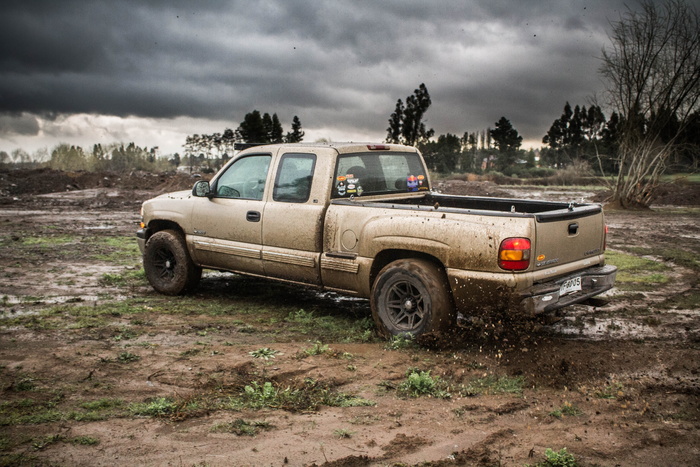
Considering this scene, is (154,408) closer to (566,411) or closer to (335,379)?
(335,379)

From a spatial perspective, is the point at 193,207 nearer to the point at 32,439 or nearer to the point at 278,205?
the point at 278,205

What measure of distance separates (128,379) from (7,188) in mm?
29641

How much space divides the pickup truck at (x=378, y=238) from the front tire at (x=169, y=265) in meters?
0.02

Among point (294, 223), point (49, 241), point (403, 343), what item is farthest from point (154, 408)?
point (49, 241)

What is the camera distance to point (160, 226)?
26.7 ft

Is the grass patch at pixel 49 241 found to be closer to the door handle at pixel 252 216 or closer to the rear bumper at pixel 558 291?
the door handle at pixel 252 216

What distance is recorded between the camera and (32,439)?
11.8 ft

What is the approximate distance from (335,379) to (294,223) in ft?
7.32

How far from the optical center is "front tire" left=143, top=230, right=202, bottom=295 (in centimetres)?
768

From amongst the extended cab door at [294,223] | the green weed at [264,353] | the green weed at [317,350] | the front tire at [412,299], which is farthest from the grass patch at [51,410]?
the extended cab door at [294,223]

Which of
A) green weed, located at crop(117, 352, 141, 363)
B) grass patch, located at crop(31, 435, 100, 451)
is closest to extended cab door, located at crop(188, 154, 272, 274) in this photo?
green weed, located at crop(117, 352, 141, 363)

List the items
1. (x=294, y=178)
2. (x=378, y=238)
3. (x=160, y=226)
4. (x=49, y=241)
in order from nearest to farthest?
(x=378, y=238)
(x=294, y=178)
(x=160, y=226)
(x=49, y=241)

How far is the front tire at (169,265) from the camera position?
25.2 feet

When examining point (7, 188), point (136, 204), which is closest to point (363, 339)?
point (136, 204)
